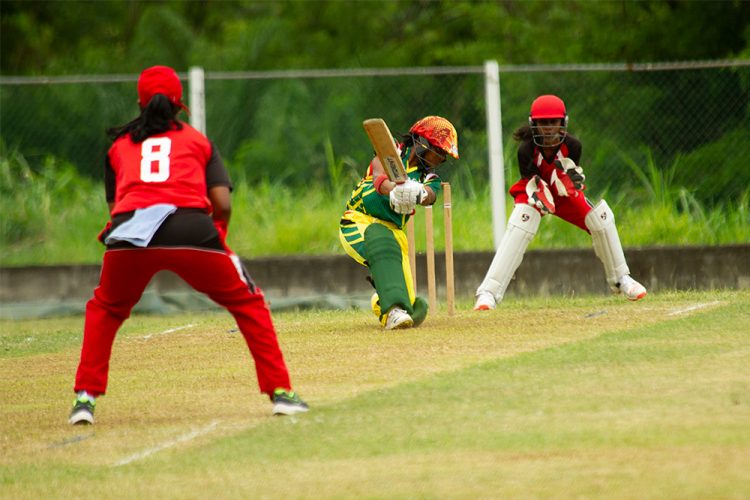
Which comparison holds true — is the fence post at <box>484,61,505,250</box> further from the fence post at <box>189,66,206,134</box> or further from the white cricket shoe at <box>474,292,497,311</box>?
the white cricket shoe at <box>474,292,497,311</box>

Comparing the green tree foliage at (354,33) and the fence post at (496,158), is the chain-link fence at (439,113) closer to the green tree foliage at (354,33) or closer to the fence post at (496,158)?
the fence post at (496,158)

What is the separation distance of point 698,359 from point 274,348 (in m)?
2.47

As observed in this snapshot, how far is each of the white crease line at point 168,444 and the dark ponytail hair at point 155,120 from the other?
134cm

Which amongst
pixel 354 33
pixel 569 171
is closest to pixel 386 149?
pixel 569 171

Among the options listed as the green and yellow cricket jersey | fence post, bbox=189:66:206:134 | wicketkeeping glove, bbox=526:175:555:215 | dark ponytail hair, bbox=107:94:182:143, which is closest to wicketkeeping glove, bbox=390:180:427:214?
the green and yellow cricket jersey

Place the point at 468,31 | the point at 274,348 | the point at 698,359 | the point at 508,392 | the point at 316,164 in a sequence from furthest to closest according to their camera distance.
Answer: the point at 468,31 → the point at 316,164 → the point at 698,359 → the point at 508,392 → the point at 274,348

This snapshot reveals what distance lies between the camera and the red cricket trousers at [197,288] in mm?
6699

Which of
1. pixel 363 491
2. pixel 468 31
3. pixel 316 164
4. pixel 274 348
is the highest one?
pixel 468 31

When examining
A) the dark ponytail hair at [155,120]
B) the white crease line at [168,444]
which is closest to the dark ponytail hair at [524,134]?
the dark ponytail hair at [155,120]

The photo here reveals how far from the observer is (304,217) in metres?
15.2

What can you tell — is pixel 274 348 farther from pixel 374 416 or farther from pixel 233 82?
pixel 233 82

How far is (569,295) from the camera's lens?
43.7 ft

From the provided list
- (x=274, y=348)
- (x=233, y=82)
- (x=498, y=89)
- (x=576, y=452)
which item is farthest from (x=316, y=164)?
(x=576, y=452)

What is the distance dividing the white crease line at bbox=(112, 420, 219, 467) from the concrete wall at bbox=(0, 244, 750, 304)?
23.0ft
